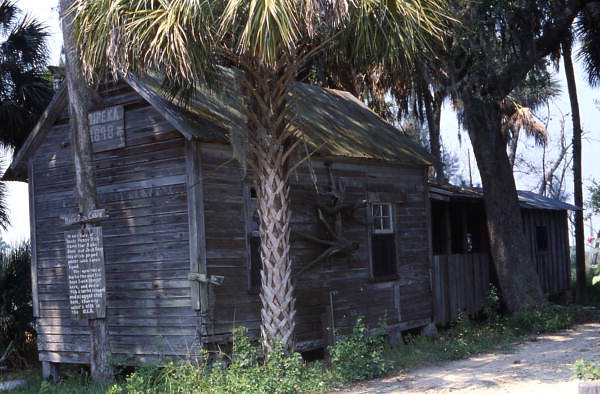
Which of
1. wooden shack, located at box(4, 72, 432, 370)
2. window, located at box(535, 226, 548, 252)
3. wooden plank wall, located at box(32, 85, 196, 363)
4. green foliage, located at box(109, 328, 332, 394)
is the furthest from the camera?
window, located at box(535, 226, 548, 252)

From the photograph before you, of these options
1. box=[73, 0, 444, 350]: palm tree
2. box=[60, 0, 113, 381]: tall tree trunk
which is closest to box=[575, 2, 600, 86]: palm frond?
box=[73, 0, 444, 350]: palm tree

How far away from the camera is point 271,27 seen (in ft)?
28.7

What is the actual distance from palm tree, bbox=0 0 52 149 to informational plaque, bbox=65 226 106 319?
6.28 m

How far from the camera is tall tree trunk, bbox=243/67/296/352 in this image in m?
→ 10.1

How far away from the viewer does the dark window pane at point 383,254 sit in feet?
47.3

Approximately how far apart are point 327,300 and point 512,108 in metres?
22.2

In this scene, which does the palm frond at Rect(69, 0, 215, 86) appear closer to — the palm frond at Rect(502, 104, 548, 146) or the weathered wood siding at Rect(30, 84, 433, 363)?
the weathered wood siding at Rect(30, 84, 433, 363)

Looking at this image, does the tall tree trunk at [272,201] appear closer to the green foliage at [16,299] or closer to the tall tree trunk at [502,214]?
the green foliage at [16,299]

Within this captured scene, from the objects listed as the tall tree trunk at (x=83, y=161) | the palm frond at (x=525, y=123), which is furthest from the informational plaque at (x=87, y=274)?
Answer: the palm frond at (x=525, y=123)

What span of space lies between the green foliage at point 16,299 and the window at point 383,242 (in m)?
6.99

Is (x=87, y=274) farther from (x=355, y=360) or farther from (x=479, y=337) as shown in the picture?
(x=479, y=337)

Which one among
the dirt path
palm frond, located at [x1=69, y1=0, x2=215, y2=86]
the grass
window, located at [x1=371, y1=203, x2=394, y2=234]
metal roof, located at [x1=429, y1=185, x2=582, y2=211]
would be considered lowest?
the dirt path

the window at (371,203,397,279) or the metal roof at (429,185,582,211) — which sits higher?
the metal roof at (429,185,582,211)

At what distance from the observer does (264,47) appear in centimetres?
877
